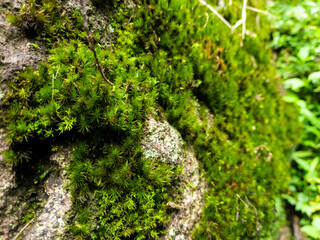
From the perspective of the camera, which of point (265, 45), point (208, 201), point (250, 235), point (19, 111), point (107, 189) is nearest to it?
point (19, 111)

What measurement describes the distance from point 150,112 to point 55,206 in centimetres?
115

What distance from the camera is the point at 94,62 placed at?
1798 millimetres

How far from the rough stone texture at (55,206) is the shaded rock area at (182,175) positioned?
0.72 metres

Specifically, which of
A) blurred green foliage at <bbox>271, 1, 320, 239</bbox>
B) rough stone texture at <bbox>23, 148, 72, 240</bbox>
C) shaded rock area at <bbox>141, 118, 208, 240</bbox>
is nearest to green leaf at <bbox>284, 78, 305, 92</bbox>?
blurred green foliage at <bbox>271, 1, 320, 239</bbox>

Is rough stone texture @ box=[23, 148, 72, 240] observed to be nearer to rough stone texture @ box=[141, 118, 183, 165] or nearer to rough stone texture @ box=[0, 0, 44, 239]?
rough stone texture @ box=[0, 0, 44, 239]

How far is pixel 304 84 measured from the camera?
397cm

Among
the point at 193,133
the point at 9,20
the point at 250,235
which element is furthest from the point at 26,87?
the point at 250,235

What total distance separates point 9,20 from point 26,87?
23.0 inches

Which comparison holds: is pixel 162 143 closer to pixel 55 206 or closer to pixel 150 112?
pixel 150 112

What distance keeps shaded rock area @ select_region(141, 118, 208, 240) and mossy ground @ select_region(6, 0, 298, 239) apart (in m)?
0.09

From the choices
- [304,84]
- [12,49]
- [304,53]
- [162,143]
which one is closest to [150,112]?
[162,143]

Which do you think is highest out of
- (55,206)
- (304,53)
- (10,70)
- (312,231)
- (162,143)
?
(304,53)

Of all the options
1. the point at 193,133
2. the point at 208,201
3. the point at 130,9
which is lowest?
the point at 208,201

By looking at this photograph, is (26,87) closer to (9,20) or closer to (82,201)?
(9,20)
